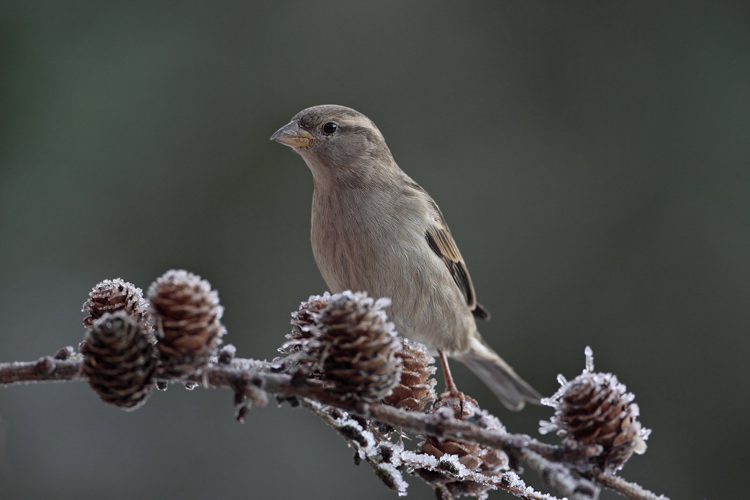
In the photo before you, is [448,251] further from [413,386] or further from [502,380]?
[413,386]

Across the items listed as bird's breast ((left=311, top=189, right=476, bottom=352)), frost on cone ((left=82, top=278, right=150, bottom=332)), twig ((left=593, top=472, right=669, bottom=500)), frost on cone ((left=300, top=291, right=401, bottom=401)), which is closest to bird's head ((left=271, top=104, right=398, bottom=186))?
bird's breast ((left=311, top=189, right=476, bottom=352))

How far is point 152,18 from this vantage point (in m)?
4.91

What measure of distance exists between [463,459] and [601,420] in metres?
0.49

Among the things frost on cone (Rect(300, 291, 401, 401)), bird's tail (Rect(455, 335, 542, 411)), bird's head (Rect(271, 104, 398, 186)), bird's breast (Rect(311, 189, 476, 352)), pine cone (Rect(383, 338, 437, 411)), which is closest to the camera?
frost on cone (Rect(300, 291, 401, 401))

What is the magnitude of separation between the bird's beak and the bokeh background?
191 centimetres

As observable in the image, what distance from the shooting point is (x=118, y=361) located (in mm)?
1259

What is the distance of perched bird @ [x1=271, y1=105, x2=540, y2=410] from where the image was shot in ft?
9.14

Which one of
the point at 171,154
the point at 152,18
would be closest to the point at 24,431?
the point at 171,154

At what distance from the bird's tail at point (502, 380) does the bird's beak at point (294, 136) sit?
151cm

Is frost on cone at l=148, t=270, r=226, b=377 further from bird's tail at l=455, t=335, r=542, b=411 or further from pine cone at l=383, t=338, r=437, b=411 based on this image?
bird's tail at l=455, t=335, r=542, b=411

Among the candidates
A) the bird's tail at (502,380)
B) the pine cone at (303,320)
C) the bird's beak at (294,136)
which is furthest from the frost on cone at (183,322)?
the bird's tail at (502,380)

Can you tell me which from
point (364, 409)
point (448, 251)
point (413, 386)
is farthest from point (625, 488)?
point (448, 251)

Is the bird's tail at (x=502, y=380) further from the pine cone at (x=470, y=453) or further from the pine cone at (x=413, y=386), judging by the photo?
the pine cone at (x=470, y=453)

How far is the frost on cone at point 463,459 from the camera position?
1589 millimetres
